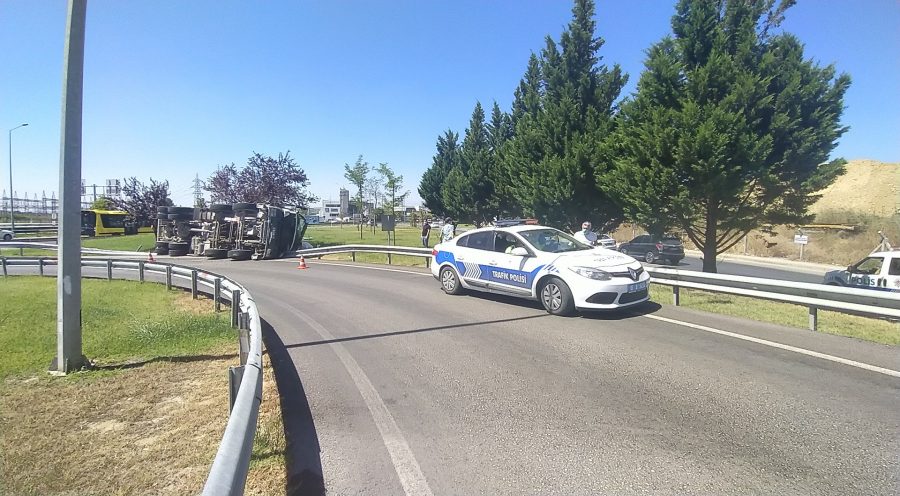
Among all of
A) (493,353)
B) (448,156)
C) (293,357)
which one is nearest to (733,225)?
(493,353)

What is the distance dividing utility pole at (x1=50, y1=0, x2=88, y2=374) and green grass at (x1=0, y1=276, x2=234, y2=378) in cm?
65

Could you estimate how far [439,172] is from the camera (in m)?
37.2

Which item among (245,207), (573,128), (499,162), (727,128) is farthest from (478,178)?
(727,128)

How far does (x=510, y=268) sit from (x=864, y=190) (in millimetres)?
56111

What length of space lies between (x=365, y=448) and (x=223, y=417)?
162cm

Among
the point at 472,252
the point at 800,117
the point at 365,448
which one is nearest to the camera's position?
the point at 365,448

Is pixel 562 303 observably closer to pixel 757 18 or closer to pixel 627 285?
pixel 627 285

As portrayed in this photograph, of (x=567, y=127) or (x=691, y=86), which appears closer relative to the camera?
(x=691, y=86)

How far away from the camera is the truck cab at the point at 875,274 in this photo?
1129 cm

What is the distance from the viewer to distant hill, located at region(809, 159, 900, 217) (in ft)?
139

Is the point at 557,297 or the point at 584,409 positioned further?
the point at 557,297

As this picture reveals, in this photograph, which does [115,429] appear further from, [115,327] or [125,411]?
[115,327]

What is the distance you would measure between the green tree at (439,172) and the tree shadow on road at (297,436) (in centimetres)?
3154

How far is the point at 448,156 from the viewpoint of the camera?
37.3 meters
